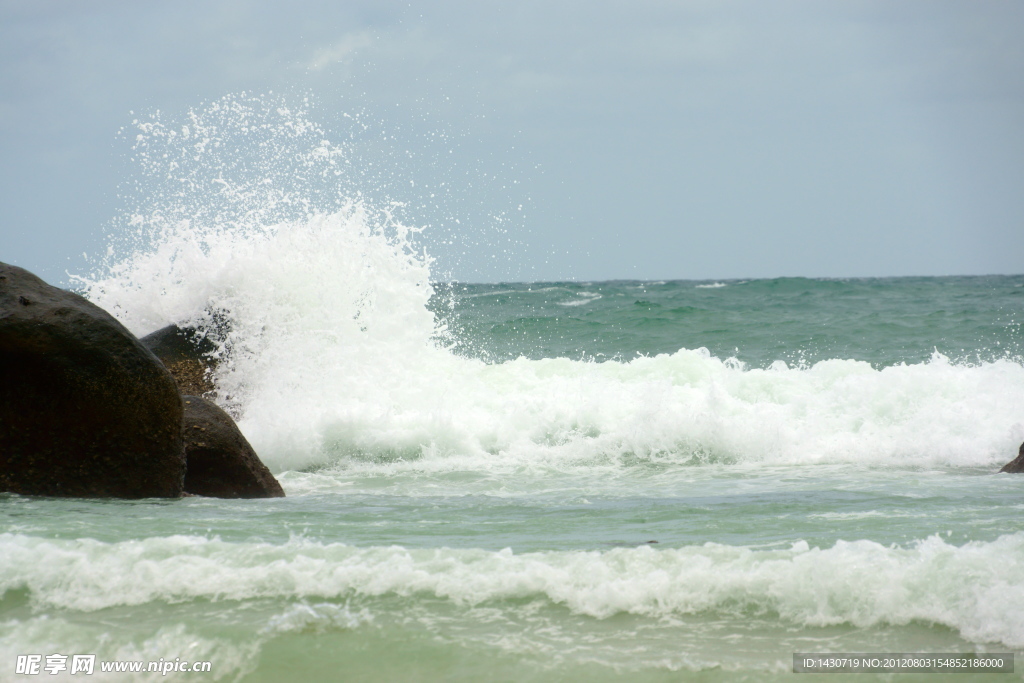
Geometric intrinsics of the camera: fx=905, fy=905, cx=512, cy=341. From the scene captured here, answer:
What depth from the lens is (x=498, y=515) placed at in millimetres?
4957

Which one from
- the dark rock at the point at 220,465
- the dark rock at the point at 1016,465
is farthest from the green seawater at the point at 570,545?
the dark rock at the point at 220,465

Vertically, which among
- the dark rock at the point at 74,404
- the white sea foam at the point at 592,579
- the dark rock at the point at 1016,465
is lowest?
the white sea foam at the point at 592,579

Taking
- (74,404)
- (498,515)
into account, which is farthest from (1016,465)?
(74,404)

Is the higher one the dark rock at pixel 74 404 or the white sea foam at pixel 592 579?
the dark rock at pixel 74 404

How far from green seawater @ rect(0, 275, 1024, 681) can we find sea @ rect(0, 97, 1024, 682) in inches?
0.6

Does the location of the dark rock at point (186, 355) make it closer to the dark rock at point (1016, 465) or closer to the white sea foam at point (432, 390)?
the white sea foam at point (432, 390)

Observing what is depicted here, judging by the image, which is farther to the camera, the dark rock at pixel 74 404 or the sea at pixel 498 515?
the dark rock at pixel 74 404

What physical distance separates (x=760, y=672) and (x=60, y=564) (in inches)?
106

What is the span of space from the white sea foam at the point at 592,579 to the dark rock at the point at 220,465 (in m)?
1.98

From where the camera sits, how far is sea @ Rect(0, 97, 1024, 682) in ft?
9.99

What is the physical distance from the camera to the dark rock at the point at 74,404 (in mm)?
5145

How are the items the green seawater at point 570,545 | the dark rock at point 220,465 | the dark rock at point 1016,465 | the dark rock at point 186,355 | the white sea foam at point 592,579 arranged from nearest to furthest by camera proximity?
the green seawater at point 570,545 → the white sea foam at point 592,579 → the dark rock at point 220,465 → the dark rock at point 1016,465 → the dark rock at point 186,355

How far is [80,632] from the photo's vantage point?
10.3 ft

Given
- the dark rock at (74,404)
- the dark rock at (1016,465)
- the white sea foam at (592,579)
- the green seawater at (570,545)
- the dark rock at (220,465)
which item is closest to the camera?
the green seawater at (570,545)
